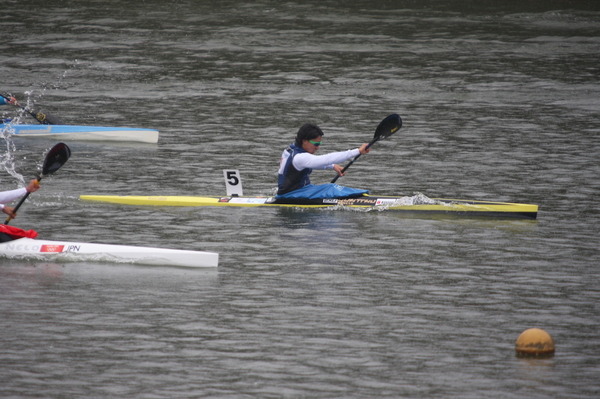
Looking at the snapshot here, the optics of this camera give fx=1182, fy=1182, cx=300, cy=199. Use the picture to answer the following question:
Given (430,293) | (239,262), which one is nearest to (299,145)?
(239,262)

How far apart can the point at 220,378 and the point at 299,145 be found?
6704mm

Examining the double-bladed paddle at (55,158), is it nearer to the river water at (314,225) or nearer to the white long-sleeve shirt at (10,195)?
the white long-sleeve shirt at (10,195)

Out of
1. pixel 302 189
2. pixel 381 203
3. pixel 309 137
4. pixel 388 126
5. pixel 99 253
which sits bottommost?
pixel 99 253

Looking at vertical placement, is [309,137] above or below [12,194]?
above

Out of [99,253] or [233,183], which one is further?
[233,183]

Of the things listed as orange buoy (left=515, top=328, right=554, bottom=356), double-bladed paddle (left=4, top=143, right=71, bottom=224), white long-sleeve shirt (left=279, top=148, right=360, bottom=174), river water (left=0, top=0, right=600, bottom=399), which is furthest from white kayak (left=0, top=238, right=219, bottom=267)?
orange buoy (left=515, top=328, right=554, bottom=356)

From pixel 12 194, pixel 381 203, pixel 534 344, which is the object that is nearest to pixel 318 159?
pixel 381 203

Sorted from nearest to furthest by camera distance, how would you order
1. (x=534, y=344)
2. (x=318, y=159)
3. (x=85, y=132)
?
(x=534, y=344)
(x=318, y=159)
(x=85, y=132)

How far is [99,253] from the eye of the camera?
43.1ft

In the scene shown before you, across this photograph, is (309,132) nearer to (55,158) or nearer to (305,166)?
(305,166)

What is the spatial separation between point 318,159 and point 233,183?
1.38 meters

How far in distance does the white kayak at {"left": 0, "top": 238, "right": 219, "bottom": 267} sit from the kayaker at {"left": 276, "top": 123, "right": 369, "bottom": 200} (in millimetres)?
2970

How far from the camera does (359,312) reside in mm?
11414

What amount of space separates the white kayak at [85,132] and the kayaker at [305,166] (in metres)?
6.05
